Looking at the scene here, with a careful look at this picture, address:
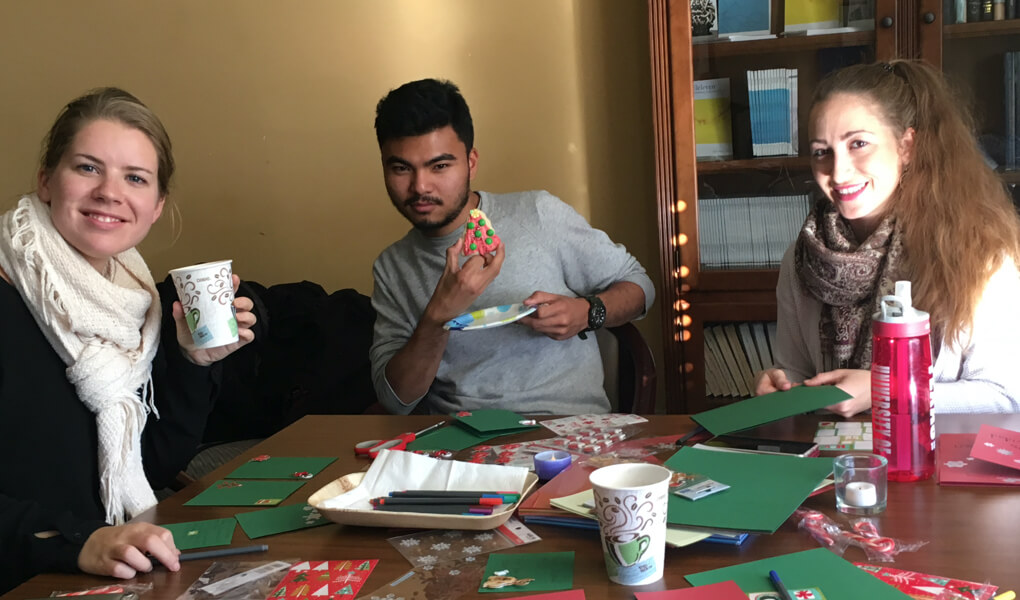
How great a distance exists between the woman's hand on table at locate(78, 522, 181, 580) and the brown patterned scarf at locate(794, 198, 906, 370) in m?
1.27

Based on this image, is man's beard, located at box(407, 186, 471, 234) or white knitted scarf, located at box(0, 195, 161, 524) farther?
man's beard, located at box(407, 186, 471, 234)

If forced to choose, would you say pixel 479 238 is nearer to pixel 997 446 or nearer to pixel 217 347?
pixel 217 347

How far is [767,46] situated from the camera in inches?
104

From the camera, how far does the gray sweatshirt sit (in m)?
2.10

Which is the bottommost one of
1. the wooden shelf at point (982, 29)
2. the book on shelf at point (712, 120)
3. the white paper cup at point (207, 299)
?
the white paper cup at point (207, 299)

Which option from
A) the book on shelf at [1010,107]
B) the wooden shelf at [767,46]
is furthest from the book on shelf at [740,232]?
the book on shelf at [1010,107]

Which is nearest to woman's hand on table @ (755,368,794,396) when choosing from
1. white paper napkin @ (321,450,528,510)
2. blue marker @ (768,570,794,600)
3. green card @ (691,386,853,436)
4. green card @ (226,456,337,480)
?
green card @ (691,386,853,436)

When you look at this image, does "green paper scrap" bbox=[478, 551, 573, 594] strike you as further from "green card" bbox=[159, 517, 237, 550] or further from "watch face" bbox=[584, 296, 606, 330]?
"watch face" bbox=[584, 296, 606, 330]

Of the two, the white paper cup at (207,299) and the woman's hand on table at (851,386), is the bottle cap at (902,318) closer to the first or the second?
the woman's hand on table at (851,386)

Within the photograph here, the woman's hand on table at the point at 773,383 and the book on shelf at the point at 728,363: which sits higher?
the woman's hand on table at the point at 773,383

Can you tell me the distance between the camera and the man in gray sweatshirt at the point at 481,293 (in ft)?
6.67

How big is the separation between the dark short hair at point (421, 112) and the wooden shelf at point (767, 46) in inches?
33.0

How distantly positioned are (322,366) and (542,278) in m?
0.80

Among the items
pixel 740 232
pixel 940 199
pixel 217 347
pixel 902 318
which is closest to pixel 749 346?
pixel 740 232
